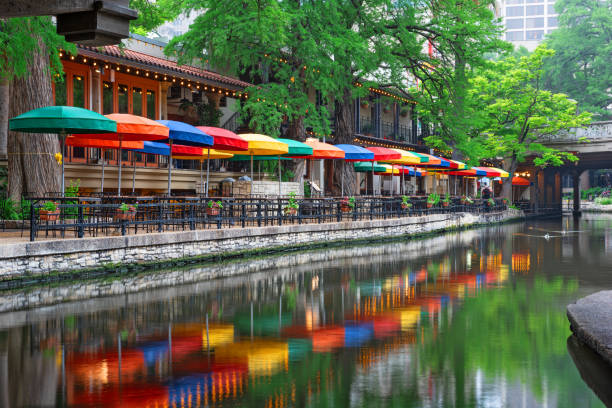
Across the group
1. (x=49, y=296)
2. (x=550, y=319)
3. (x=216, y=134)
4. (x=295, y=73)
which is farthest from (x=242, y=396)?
(x=295, y=73)

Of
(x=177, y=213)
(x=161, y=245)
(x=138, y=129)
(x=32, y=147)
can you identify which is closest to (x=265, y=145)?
(x=177, y=213)

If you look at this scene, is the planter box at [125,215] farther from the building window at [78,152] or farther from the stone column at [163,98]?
the stone column at [163,98]

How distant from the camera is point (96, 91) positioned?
82.4 ft

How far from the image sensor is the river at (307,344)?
6.48 metres

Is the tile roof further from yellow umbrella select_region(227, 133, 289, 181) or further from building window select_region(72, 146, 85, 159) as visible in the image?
yellow umbrella select_region(227, 133, 289, 181)

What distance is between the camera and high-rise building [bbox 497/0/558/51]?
146 metres

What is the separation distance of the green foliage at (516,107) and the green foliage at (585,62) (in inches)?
991

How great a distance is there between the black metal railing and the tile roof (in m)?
5.04

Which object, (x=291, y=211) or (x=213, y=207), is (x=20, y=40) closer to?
(x=213, y=207)

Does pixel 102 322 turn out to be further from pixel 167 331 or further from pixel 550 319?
pixel 550 319

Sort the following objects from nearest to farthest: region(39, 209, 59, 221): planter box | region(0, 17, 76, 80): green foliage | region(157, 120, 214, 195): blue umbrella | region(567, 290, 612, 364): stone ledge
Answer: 1. region(567, 290, 612, 364): stone ledge
2. region(39, 209, 59, 221): planter box
3. region(0, 17, 76, 80): green foliage
4. region(157, 120, 214, 195): blue umbrella

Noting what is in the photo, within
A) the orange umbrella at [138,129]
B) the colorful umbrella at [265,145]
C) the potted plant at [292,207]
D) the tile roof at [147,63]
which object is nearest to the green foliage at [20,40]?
the orange umbrella at [138,129]

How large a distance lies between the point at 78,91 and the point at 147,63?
8.54 ft

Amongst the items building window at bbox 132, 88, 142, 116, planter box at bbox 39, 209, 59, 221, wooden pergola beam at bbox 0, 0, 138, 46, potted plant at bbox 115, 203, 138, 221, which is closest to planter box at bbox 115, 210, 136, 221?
potted plant at bbox 115, 203, 138, 221
